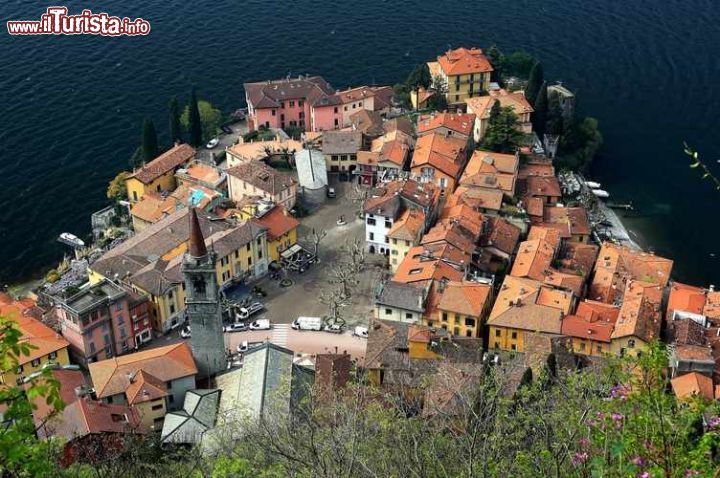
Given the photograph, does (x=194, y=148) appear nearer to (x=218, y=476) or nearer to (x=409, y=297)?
(x=409, y=297)

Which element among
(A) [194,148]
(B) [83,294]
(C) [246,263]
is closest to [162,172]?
(A) [194,148]

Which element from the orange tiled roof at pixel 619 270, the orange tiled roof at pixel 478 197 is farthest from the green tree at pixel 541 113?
the orange tiled roof at pixel 619 270

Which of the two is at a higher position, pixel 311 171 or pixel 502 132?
pixel 502 132

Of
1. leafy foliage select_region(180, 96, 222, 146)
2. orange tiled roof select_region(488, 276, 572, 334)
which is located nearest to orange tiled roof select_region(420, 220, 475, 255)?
orange tiled roof select_region(488, 276, 572, 334)

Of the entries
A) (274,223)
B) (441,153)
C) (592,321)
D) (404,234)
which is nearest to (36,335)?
(274,223)

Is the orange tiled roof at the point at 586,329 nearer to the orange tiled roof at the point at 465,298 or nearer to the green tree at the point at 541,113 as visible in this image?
the orange tiled roof at the point at 465,298

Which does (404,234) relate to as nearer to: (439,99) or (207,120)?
Result: (439,99)
